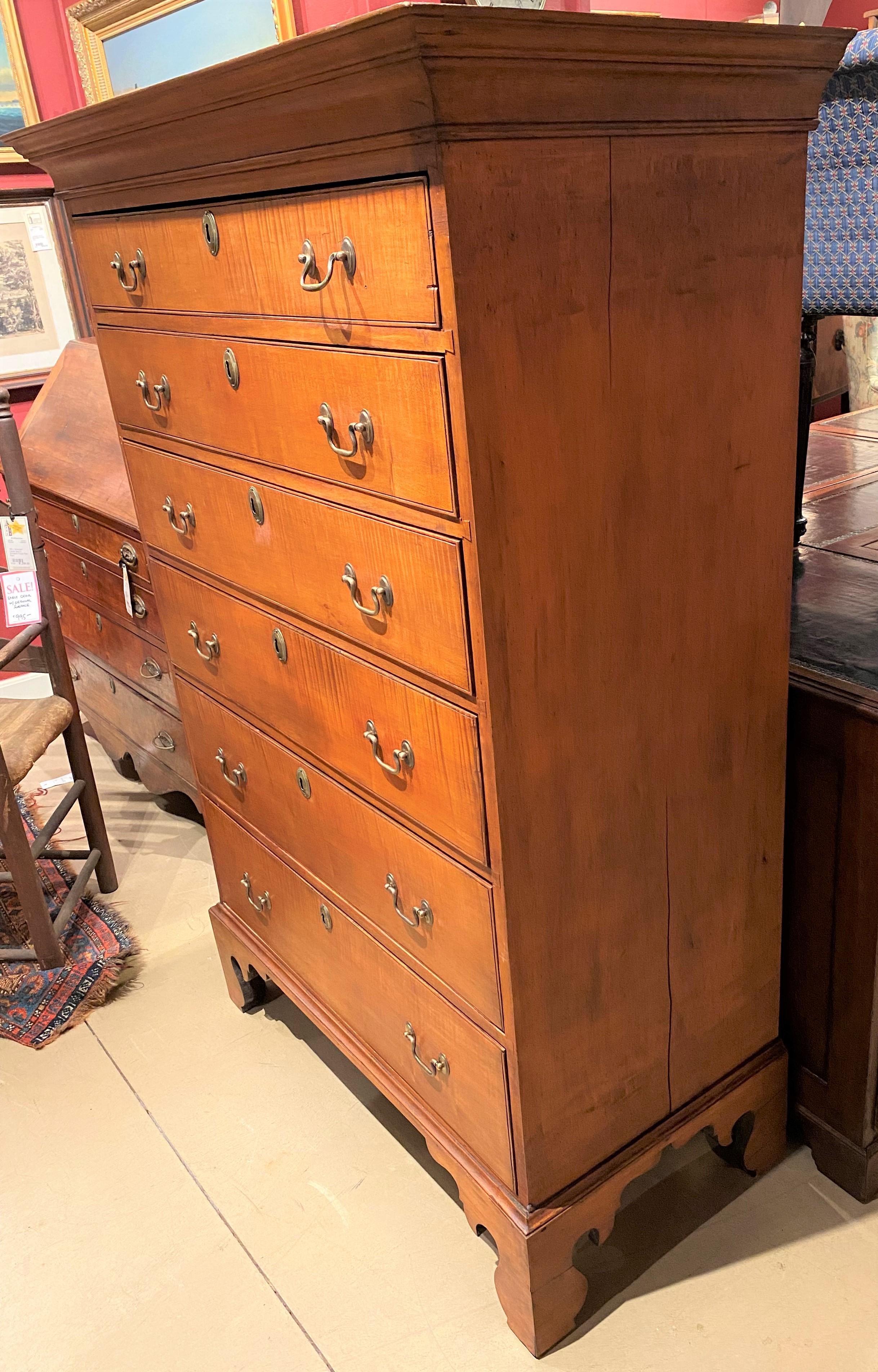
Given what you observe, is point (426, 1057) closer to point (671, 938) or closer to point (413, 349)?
point (671, 938)

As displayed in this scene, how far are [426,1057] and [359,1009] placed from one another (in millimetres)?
222

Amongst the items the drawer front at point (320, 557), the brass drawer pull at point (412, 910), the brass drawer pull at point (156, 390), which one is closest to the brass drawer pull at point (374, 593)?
the drawer front at point (320, 557)

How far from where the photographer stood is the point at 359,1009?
5.79ft

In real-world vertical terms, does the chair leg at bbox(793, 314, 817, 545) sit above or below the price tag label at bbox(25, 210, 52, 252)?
below

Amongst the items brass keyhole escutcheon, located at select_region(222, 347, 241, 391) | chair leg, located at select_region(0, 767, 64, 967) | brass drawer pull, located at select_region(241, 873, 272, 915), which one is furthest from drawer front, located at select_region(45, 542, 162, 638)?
brass keyhole escutcheon, located at select_region(222, 347, 241, 391)

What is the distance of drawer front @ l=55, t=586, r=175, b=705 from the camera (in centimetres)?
262

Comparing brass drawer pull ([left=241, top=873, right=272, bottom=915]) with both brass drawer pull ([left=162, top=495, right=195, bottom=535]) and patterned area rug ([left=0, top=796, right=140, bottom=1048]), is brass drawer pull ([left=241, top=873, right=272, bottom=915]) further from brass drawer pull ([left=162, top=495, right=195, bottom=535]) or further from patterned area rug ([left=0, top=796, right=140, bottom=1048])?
brass drawer pull ([left=162, top=495, right=195, bottom=535])

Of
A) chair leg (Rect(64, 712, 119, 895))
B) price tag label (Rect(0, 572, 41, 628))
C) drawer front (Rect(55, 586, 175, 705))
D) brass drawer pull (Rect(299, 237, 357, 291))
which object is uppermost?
brass drawer pull (Rect(299, 237, 357, 291))

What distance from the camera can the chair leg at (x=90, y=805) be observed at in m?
2.64

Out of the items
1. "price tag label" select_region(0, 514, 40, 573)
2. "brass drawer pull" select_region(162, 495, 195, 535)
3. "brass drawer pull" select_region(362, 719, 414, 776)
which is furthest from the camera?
"price tag label" select_region(0, 514, 40, 573)

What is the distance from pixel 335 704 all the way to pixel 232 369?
1.56 feet

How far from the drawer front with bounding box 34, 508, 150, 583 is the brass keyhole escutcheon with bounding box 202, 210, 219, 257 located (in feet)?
3.54

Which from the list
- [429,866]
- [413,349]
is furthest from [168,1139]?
[413,349]

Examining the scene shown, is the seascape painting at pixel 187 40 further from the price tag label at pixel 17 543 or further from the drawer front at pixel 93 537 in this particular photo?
the price tag label at pixel 17 543
